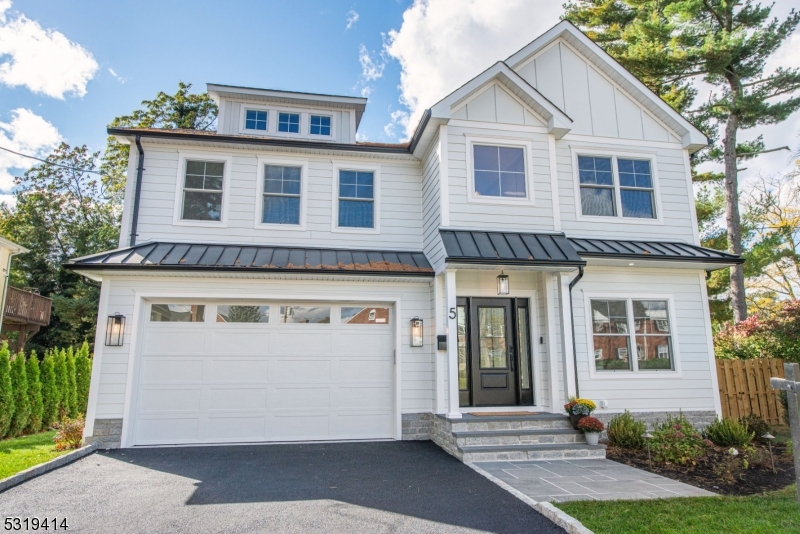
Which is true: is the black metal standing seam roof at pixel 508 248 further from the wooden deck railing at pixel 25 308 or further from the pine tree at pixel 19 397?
the wooden deck railing at pixel 25 308

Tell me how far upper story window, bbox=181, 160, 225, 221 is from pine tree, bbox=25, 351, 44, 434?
18.5 ft

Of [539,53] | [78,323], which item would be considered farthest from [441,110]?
[78,323]

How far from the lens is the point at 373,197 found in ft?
30.8

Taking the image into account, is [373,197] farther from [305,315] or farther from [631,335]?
[631,335]

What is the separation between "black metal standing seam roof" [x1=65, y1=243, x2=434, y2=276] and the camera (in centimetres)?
764

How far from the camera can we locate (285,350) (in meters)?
8.30

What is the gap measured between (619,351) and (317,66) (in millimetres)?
10703

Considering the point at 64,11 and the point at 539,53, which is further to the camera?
the point at 64,11

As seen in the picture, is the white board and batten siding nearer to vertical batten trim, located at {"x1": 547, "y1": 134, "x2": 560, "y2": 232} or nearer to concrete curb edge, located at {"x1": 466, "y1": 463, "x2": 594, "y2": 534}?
vertical batten trim, located at {"x1": 547, "y1": 134, "x2": 560, "y2": 232}

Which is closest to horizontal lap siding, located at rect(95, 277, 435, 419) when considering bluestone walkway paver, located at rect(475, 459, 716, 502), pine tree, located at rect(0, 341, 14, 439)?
bluestone walkway paver, located at rect(475, 459, 716, 502)

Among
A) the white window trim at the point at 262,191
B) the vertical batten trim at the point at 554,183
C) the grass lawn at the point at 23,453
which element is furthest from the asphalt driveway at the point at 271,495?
the vertical batten trim at the point at 554,183

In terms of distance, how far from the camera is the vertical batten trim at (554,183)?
8.48 metres

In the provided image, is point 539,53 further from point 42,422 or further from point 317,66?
point 42,422

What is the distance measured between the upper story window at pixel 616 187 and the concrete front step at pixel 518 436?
438 cm
